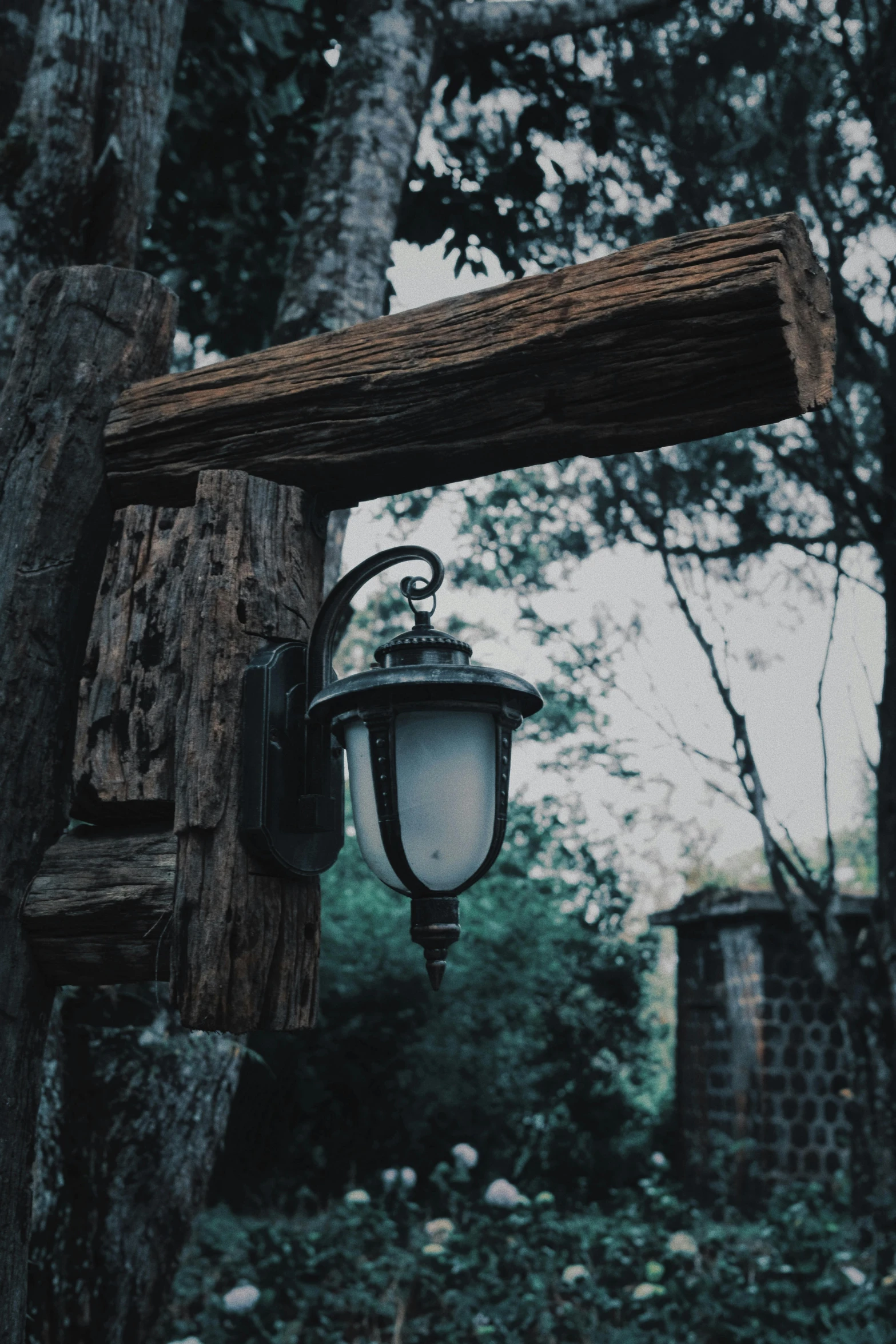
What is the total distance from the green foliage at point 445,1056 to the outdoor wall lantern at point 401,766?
240 inches

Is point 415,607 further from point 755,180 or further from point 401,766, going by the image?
point 755,180

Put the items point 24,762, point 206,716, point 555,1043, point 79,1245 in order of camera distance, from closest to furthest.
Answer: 1. point 206,716
2. point 24,762
3. point 79,1245
4. point 555,1043

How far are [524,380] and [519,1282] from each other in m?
4.73

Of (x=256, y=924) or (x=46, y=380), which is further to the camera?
(x=46, y=380)

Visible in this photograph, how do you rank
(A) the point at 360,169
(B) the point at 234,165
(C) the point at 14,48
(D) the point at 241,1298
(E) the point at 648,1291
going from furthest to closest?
1. (B) the point at 234,165
2. (E) the point at 648,1291
3. (D) the point at 241,1298
4. (A) the point at 360,169
5. (C) the point at 14,48

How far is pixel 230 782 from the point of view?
173 cm

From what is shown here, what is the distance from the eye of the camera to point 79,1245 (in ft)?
9.55

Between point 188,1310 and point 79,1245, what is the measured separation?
8.54ft

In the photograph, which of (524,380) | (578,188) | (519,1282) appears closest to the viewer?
(524,380)

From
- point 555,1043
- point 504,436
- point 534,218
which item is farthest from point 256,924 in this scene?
point 555,1043

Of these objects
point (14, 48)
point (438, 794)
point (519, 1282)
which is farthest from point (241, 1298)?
point (14, 48)

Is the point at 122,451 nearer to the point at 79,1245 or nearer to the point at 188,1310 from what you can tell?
the point at 79,1245

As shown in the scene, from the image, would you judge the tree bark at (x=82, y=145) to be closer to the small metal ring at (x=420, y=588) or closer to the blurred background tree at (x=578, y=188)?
the blurred background tree at (x=578, y=188)

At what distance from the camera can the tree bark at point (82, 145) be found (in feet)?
10.3
